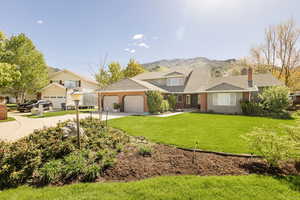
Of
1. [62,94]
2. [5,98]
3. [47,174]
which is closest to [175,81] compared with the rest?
[62,94]

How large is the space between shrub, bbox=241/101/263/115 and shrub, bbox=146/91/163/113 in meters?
9.55

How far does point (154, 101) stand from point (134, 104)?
321 centimetres

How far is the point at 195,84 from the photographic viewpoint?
20.7 m

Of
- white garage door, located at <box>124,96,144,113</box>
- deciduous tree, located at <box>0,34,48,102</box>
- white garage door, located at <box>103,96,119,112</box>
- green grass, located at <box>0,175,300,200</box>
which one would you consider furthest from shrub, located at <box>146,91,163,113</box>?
deciduous tree, located at <box>0,34,48,102</box>

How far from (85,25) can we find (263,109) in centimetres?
2087

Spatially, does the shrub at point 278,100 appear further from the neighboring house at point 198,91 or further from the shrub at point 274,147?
the shrub at point 274,147

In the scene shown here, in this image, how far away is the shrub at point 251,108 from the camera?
14.3m

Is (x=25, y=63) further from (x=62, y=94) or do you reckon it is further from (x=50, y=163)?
(x=50, y=163)

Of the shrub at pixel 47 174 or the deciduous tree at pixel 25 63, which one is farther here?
the deciduous tree at pixel 25 63

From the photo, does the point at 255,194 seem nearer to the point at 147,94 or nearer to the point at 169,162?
the point at 169,162

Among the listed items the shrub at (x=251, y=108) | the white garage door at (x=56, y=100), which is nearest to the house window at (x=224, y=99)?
the shrub at (x=251, y=108)

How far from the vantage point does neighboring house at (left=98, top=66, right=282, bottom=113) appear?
16.2m

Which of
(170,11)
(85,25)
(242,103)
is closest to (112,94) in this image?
(85,25)

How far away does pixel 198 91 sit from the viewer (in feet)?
59.7
